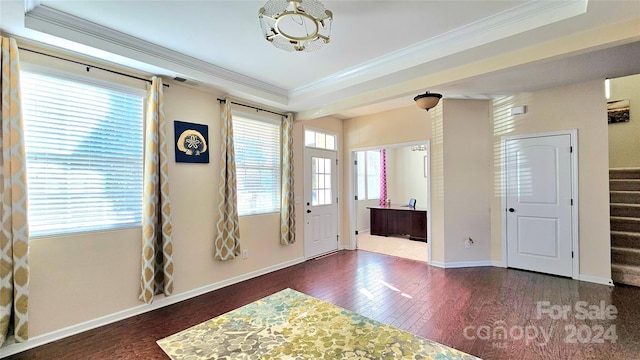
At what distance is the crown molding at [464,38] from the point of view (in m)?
2.05

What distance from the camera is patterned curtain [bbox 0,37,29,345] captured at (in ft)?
6.89

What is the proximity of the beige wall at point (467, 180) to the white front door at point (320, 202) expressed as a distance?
2.04m

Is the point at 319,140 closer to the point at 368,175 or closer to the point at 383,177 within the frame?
the point at 368,175

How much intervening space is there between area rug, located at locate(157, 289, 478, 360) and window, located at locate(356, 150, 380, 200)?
503cm

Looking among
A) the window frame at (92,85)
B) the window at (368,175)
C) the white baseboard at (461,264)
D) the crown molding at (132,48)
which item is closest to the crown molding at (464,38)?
the crown molding at (132,48)

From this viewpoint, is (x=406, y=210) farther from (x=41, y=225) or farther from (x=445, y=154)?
(x=41, y=225)

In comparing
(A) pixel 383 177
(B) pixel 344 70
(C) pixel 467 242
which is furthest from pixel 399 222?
(B) pixel 344 70

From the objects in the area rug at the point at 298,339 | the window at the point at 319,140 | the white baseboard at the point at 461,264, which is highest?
the window at the point at 319,140

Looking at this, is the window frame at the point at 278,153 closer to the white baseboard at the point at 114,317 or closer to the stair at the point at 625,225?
the white baseboard at the point at 114,317

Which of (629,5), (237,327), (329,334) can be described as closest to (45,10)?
(237,327)

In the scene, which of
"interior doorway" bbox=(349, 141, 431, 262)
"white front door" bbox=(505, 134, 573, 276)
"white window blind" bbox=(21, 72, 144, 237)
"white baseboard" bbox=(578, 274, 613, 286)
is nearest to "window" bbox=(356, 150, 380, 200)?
"interior doorway" bbox=(349, 141, 431, 262)

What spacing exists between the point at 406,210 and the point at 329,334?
466 centimetres

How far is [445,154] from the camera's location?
436 cm

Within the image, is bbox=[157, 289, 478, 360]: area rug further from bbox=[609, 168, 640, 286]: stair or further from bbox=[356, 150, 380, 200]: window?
bbox=[356, 150, 380, 200]: window
